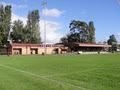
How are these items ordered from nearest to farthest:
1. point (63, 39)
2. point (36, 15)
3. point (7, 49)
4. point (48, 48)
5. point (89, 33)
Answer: point (7, 49)
point (48, 48)
point (36, 15)
point (89, 33)
point (63, 39)

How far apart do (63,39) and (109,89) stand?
457 ft

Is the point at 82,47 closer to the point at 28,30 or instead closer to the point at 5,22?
the point at 28,30

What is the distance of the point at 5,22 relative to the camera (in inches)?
3610

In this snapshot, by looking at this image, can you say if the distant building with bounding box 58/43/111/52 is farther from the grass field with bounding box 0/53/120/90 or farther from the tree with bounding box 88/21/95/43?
the grass field with bounding box 0/53/120/90

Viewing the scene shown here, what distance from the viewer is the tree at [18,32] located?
101856 millimetres

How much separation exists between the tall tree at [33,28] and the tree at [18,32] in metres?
2.50

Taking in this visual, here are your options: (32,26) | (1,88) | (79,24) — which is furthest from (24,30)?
(1,88)

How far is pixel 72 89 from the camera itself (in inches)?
400

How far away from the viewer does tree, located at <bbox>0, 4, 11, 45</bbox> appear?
8912 centimetres

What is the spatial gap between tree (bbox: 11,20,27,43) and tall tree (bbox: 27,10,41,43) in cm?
250

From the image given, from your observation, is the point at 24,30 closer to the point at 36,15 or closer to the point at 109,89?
the point at 36,15

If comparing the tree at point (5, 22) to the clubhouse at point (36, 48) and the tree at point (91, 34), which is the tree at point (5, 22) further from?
the tree at point (91, 34)

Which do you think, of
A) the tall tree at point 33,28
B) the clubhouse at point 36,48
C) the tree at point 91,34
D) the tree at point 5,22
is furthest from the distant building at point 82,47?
the tree at point 5,22

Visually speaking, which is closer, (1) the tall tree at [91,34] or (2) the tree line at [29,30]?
(2) the tree line at [29,30]
